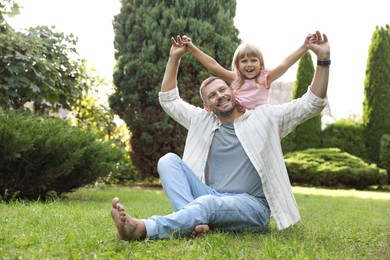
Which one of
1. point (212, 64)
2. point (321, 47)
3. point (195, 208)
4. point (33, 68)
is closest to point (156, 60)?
point (33, 68)

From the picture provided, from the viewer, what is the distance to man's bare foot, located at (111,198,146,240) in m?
2.69

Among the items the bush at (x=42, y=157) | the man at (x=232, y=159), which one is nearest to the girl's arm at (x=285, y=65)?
the man at (x=232, y=159)

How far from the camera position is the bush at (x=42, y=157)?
5598mm

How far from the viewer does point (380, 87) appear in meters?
15.9

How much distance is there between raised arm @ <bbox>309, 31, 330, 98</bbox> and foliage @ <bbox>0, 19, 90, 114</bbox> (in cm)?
417

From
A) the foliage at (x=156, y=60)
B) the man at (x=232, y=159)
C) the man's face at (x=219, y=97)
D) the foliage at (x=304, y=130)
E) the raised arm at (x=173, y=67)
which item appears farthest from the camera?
the foliage at (x=304, y=130)

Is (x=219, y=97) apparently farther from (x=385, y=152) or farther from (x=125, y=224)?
(x=385, y=152)

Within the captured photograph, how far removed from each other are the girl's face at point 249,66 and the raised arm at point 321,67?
60 cm

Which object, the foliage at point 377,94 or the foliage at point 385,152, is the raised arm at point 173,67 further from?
the foliage at point 377,94

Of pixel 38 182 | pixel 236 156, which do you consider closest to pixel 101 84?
pixel 38 182

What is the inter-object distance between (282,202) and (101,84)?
8437 mm

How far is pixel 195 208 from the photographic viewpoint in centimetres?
300

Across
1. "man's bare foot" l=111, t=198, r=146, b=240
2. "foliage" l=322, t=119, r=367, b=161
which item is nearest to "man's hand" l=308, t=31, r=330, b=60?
"man's bare foot" l=111, t=198, r=146, b=240

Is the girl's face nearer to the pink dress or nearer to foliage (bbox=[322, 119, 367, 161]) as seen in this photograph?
the pink dress
